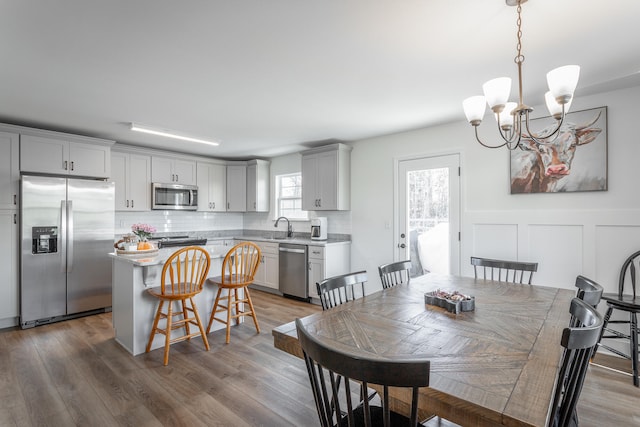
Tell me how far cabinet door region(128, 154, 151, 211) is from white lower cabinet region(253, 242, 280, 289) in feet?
6.44

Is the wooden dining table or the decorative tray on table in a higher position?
the decorative tray on table

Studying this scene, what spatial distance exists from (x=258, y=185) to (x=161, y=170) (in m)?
1.64

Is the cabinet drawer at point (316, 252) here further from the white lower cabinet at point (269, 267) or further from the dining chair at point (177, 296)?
the dining chair at point (177, 296)

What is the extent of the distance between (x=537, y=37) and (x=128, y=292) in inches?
151

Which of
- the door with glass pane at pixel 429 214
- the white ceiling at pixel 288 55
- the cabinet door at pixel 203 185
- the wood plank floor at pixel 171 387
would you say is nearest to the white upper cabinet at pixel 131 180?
the cabinet door at pixel 203 185

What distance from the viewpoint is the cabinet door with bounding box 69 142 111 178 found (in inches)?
165

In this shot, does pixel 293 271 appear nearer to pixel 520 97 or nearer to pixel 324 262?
Result: pixel 324 262

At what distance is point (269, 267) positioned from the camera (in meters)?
5.30

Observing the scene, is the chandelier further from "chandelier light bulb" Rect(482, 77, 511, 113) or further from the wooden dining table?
the wooden dining table

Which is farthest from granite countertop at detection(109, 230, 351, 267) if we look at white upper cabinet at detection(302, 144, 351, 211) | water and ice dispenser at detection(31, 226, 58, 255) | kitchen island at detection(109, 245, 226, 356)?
water and ice dispenser at detection(31, 226, 58, 255)

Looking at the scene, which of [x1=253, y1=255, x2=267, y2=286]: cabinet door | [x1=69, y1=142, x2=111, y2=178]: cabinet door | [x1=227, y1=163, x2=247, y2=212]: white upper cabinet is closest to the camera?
[x1=69, y1=142, x2=111, y2=178]: cabinet door

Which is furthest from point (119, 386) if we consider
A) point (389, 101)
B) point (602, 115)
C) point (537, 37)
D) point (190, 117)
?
point (602, 115)

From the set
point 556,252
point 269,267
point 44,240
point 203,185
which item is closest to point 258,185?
point 203,185

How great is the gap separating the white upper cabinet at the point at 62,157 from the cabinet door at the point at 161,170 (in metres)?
0.78
